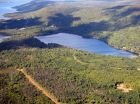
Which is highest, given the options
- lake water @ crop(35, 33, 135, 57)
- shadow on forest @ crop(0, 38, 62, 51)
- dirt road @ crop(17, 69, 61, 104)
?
dirt road @ crop(17, 69, 61, 104)

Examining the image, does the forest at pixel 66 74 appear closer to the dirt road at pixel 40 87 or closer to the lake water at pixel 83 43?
the dirt road at pixel 40 87

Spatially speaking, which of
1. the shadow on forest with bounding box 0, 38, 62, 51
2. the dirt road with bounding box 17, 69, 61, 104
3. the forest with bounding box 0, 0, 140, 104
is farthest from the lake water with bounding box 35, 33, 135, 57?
the dirt road with bounding box 17, 69, 61, 104

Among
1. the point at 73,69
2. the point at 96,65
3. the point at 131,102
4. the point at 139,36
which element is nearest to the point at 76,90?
the point at 131,102

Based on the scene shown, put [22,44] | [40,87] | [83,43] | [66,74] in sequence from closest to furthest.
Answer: [40,87], [66,74], [22,44], [83,43]

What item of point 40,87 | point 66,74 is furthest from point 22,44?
point 40,87

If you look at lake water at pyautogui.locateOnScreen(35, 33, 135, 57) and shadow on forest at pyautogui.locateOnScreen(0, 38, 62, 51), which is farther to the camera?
lake water at pyautogui.locateOnScreen(35, 33, 135, 57)

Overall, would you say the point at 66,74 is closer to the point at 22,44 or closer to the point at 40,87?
the point at 40,87

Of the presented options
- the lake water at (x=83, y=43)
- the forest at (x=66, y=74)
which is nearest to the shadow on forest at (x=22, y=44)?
the forest at (x=66, y=74)

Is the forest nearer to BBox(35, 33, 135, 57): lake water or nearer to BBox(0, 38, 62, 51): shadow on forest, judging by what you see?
BBox(0, 38, 62, 51): shadow on forest

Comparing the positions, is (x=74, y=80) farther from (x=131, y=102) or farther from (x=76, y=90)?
(x=131, y=102)

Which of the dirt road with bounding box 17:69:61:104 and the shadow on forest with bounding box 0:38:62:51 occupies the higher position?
the dirt road with bounding box 17:69:61:104
